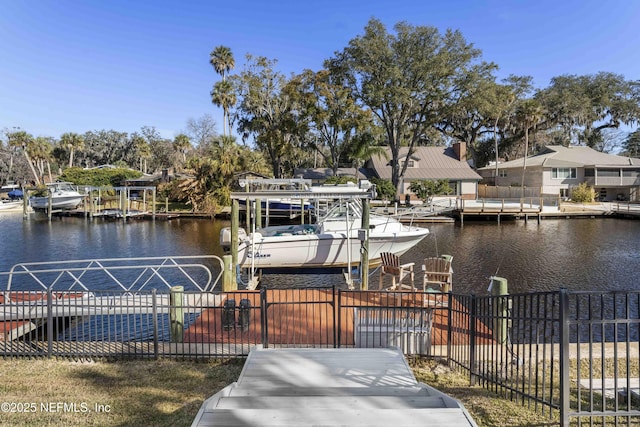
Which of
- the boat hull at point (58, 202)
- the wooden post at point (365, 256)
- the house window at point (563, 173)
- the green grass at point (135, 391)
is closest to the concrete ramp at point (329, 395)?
the green grass at point (135, 391)

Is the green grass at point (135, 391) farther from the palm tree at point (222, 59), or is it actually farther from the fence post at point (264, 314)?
the palm tree at point (222, 59)

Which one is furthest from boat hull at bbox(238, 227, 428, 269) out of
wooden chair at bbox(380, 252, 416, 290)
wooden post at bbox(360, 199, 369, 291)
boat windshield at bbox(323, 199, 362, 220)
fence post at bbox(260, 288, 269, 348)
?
fence post at bbox(260, 288, 269, 348)

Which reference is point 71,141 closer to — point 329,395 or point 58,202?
point 58,202

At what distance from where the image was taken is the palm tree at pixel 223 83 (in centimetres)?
5022

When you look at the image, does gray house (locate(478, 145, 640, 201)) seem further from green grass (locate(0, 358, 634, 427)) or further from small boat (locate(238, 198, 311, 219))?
green grass (locate(0, 358, 634, 427))

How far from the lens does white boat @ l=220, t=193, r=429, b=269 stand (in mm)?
16188

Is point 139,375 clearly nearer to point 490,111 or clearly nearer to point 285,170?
point 490,111

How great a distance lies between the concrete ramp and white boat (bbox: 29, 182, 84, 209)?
158 feet

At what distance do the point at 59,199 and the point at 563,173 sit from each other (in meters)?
56.8

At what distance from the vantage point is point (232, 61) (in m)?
54.1

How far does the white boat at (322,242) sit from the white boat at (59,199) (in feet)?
123

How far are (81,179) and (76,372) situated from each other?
62.4 m

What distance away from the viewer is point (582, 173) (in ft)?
159

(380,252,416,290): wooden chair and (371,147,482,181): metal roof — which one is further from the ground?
(371,147,482,181): metal roof
